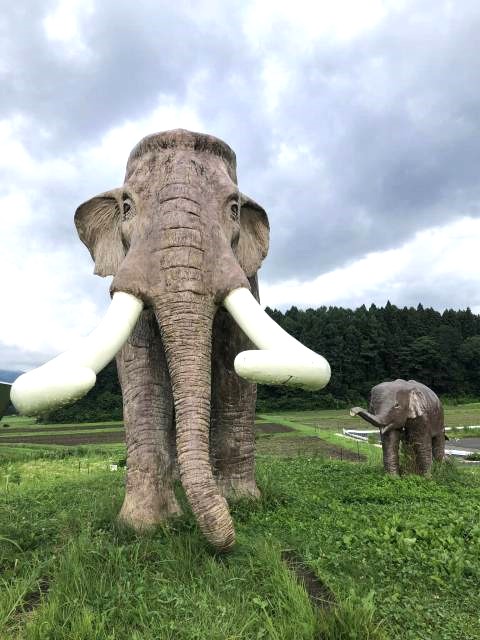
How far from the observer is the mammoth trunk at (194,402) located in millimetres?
3201

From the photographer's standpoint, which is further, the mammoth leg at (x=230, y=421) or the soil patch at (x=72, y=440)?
the soil patch at (x=72, y=440)

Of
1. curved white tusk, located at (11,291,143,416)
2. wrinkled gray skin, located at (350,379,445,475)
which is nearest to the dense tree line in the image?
wrinkled gray skin, located at (350,379,445,475)

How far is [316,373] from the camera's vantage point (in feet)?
10.3

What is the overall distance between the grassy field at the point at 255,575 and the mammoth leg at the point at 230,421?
0.98 ft

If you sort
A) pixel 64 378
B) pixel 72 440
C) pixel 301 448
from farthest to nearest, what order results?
pixel 72 440
pixel 301 448
pixel 64 378

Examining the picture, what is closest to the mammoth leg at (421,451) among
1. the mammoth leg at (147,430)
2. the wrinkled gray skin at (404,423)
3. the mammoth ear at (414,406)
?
the wrinkled gray skin at (404,423)

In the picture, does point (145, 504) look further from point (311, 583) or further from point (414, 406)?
point (414, 406)

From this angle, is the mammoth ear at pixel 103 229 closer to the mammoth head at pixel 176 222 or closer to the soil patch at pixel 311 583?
the mammoth head at pixel 176 222

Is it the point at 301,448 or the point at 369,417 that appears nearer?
the point at 369,417

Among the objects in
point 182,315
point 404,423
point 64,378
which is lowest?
point 404,423

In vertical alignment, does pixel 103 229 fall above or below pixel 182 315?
above

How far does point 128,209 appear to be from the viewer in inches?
172

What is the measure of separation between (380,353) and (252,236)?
5880 cm

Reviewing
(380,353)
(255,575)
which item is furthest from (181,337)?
(380,353)
